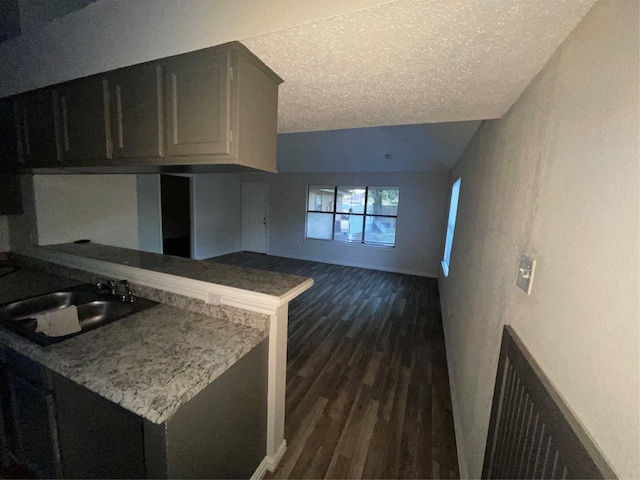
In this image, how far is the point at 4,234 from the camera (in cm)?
211

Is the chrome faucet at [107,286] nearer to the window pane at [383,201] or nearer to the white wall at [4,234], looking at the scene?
the white wall at [4,234]

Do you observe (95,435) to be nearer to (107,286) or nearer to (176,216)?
(107,286)

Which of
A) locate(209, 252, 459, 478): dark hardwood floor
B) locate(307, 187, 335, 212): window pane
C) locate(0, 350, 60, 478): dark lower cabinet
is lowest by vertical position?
locate(209, 252, 459, 478): dark hardwood floor

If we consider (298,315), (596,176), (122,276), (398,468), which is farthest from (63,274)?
(596,176)

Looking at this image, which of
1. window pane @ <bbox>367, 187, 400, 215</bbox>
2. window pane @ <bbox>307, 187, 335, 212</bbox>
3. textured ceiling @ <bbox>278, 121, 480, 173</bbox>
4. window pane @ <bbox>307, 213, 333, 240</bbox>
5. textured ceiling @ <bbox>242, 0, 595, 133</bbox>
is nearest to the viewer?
textured ceiling @ <bbox>242, 0, 595, 133</bbox>

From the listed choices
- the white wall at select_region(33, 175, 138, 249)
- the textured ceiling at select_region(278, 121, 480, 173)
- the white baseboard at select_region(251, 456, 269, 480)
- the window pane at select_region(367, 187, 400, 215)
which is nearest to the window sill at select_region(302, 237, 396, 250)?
the window pane at select_region(367, 187, 400, 215)

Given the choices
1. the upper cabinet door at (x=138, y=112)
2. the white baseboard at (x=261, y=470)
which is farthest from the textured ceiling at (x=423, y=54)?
the white baseboard at (x=261, y=470)

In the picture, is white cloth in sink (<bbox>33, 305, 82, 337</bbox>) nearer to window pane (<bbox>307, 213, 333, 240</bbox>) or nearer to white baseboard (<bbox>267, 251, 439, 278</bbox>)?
white baseboard (<bbox>267, 251, 439, 278</bbox>)

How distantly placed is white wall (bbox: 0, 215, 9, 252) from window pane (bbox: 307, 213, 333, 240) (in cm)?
513

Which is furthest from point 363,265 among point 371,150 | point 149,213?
point 149,213

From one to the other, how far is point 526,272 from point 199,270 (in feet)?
5.49

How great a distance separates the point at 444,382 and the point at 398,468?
1.01m

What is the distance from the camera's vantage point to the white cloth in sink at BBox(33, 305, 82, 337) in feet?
4.56

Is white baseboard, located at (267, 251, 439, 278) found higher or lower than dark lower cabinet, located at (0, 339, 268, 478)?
lower
